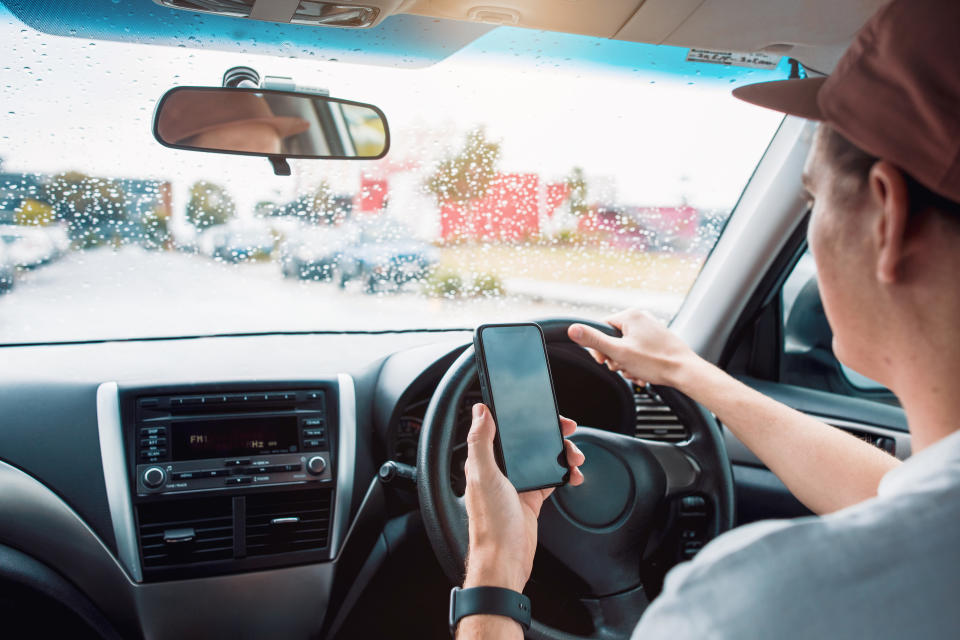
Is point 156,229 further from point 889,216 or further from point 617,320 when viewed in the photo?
point 889,216

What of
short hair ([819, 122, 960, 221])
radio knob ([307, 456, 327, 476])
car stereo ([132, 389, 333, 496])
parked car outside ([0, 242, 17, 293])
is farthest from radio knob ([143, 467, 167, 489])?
short hair ([819, 122, 960, 221])

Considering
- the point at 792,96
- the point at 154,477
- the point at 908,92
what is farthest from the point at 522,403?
the point at 154,477

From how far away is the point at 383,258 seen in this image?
10.7 ft

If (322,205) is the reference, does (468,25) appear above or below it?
above

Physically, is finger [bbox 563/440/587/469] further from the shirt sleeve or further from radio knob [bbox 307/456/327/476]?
radio knob [bbox 307/456/327/476]

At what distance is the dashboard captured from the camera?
2.38 meters

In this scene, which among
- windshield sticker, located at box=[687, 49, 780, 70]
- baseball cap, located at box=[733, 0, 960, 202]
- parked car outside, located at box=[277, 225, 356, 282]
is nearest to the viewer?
baseball cap, located at box=[733, 0, 960, 202]

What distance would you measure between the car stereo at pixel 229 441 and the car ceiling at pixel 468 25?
1.21 m

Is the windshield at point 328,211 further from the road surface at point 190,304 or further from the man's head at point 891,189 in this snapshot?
the man's head at point 891,189

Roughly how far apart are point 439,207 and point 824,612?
9.64 feet

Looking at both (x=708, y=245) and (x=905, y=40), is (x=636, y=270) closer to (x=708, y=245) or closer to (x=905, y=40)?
(x=708, y=245)

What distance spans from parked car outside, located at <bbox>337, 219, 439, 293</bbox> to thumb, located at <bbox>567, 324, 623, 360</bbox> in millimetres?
1350

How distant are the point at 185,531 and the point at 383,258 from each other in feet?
4.47

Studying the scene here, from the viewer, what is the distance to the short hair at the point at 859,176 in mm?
824
